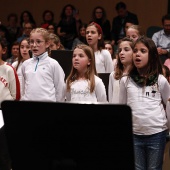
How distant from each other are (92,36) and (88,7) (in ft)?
15.1

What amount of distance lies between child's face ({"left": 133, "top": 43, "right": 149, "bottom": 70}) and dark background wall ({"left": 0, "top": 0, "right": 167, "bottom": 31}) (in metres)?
6.10

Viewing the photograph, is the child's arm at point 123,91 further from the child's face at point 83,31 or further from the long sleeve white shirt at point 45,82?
the child's face at point 83,31

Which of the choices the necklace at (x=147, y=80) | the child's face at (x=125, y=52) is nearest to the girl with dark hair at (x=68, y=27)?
the child's face at (x=125, y=52)

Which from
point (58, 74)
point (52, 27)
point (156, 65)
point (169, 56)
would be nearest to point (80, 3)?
point (52, 27)

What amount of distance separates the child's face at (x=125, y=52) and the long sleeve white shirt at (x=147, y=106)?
947 millimetres

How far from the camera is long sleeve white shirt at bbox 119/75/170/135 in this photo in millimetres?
3627

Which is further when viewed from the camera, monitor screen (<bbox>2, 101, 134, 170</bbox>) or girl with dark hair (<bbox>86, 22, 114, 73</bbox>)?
girl with dark hair (<bbox>86, 22, 114, 73</bbox>)

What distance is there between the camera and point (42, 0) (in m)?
10.6

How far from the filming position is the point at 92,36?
5797mm

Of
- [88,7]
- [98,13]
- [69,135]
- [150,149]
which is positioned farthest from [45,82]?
[88,7]

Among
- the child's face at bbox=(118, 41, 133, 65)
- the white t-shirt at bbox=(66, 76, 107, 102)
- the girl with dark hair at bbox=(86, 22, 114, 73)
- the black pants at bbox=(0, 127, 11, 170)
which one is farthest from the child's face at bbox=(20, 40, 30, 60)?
the black pants at bbox=(0, 127, 11, 170)

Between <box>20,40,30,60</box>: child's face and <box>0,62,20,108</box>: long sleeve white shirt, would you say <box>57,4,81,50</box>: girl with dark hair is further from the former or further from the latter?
<box>0,62,20,108</box>: long sleeve white shirt

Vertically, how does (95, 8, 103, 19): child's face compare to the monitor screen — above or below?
above

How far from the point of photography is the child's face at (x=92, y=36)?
19.0 feet
